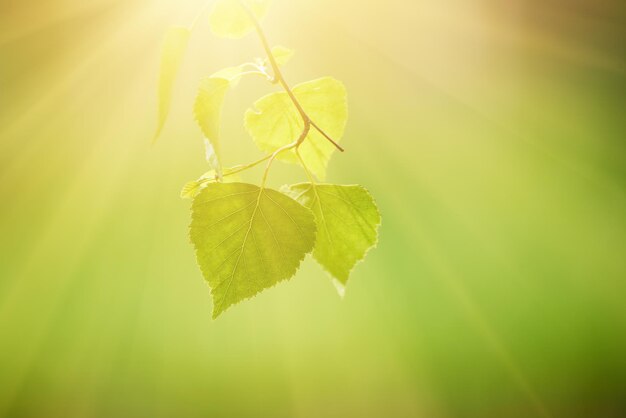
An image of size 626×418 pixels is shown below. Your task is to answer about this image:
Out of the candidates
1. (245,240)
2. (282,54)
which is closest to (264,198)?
(245,240)

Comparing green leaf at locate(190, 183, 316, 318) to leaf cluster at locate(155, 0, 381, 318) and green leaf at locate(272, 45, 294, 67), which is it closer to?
leaf cluster at locate(155, 0, 381, 318)

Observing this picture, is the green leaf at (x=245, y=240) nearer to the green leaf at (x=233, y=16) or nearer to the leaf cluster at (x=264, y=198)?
the leaf cluster at (x=264, y=198)

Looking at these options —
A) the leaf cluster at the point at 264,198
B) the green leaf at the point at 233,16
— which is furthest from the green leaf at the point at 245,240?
the green leaf at the point at 233,16

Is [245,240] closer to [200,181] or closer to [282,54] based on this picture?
[200,181]

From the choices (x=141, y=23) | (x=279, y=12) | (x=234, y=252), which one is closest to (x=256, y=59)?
(x=234, y=252)

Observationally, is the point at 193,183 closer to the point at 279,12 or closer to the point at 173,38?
the point at 173,38

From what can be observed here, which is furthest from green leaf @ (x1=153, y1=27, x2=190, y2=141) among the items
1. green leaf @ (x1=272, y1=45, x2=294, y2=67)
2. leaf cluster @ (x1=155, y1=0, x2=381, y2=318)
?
green leaf @ (x1=272, y1=45, x2=294, y2=67)
